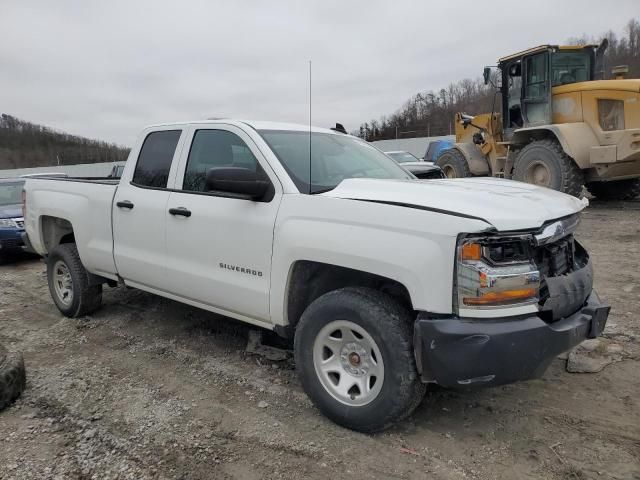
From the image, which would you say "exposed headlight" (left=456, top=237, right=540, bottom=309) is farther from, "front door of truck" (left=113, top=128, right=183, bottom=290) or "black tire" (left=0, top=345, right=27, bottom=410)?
"black tire" (left=0, top=345, right=27, bottom=410)

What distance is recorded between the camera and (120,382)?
379 centimetres

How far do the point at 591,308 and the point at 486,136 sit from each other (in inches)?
404

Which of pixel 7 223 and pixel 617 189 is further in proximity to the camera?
pixel 617 189

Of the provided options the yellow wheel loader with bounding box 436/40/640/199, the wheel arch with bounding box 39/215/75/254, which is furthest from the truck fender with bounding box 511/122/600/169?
the wheel arch with bounding box 39/215/75/254

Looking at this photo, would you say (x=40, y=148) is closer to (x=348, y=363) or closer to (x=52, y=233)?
(x=52, y=233)

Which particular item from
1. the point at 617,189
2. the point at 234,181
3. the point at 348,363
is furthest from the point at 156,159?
the point at 617,189

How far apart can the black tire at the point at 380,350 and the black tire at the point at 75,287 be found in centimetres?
303

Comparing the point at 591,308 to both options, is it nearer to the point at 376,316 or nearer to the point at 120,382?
the point at 376,316

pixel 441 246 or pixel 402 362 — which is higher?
pixel 441 246

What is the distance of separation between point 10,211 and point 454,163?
983cm

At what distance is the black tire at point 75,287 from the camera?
517 cm

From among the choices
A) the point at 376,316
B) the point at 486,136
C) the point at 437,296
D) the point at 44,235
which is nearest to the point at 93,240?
the point at 44,235

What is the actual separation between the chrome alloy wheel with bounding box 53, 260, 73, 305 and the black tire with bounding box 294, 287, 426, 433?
3.36m

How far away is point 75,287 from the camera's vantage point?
519cm
